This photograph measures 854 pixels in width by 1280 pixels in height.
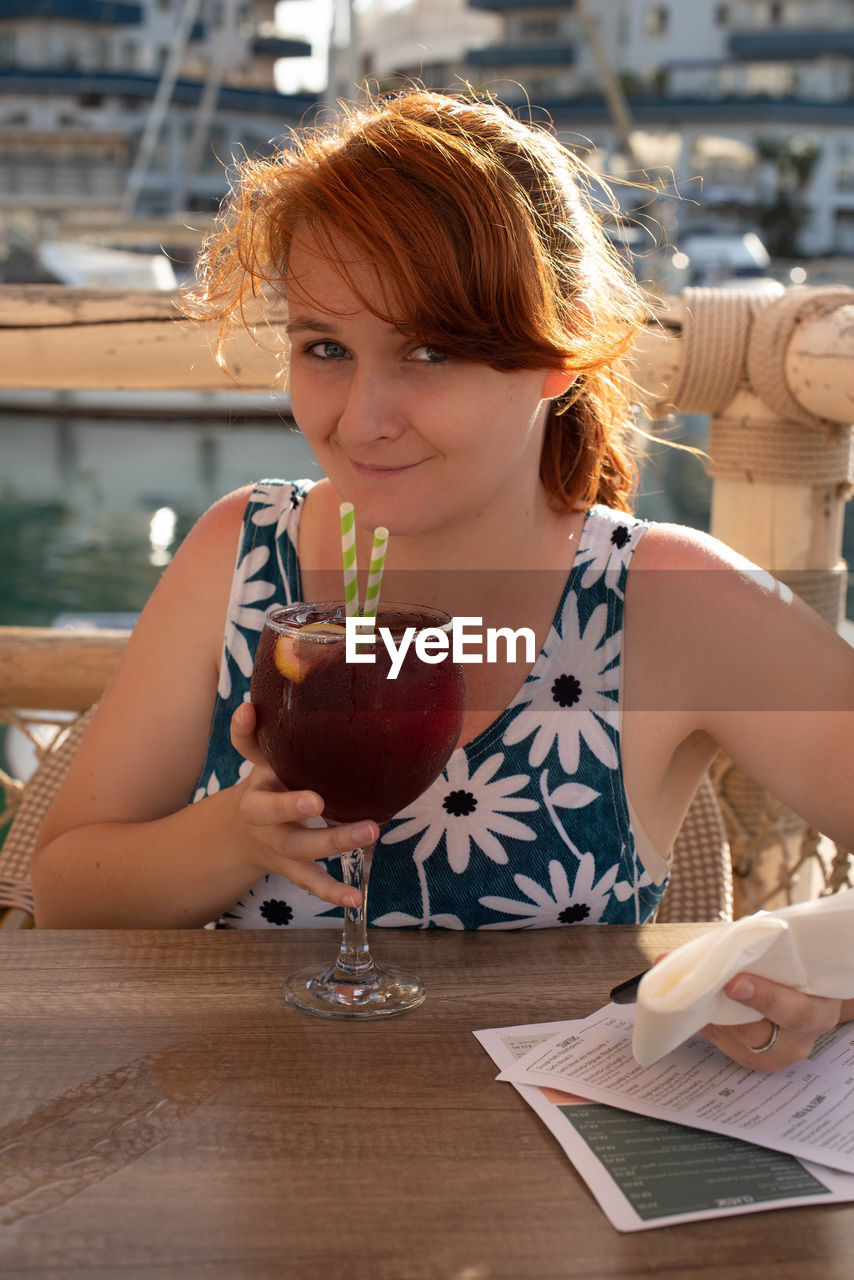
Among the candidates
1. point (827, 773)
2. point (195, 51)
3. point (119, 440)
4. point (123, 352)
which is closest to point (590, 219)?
point (827, 773)

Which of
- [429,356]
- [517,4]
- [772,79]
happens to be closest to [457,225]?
[429,356]

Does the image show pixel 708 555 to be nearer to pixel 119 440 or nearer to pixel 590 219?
pixel 590 219

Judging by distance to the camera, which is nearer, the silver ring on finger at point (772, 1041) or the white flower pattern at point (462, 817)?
the silver ring on finger at point (772, 1041)

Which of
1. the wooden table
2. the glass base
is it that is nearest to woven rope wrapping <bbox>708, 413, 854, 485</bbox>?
the wooden table

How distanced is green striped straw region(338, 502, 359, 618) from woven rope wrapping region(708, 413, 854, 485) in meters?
1.08

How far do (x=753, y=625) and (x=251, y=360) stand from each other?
2.86 ft

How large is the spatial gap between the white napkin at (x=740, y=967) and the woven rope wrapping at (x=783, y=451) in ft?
3.70

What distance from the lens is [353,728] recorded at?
78cm

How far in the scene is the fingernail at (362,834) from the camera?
0.76 metres

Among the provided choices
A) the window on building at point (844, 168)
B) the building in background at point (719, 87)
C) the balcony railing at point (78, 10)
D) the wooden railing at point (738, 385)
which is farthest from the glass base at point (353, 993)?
the balcony railing at point (78, 10)

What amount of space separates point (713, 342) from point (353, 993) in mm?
1200

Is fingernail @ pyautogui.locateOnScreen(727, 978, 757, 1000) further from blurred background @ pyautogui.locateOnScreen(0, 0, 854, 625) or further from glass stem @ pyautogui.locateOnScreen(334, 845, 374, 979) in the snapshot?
blurred background @ pyautogui.locateOnScreen(0, 0, 854, 625)

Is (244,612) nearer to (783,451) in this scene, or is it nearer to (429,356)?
(429,356)

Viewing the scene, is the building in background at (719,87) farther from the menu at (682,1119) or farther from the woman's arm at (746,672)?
the menu at (682,1119)
